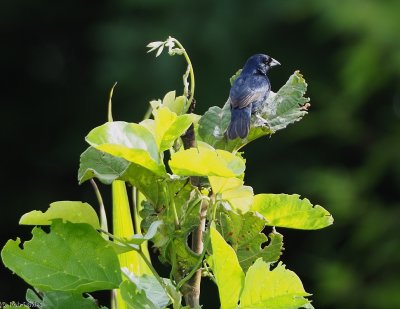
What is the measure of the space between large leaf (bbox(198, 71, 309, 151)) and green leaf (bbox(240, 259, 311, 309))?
147mm

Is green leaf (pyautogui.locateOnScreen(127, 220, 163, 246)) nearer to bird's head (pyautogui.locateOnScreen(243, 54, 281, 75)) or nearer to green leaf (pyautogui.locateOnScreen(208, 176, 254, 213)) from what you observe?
green leaf (pyautogui.locateOnScreen(208, 176, 254, 213))

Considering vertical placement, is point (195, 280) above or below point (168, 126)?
below

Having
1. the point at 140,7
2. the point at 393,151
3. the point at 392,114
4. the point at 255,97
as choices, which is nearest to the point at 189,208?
the point at 255,97

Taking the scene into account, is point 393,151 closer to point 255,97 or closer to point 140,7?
point 140,7

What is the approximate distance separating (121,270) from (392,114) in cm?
477

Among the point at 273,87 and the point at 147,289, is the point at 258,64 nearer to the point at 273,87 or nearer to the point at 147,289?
the point at 147,289

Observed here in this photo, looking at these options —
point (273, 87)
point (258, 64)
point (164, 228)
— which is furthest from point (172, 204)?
point (273, 87)

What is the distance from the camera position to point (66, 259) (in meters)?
0.80

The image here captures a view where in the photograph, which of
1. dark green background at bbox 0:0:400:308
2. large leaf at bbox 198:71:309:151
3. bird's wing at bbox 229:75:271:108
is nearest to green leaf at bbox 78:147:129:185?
large leaf at bbox 198:71:309:151

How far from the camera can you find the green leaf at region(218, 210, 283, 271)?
84cm

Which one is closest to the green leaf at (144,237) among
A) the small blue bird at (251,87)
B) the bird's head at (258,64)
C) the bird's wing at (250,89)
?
the small blue bird at (251,87)

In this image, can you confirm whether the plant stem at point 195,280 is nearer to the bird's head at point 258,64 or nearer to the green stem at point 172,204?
the green stem at point 172,204

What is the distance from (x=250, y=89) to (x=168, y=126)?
781 mm

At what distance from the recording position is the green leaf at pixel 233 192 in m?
0.80
